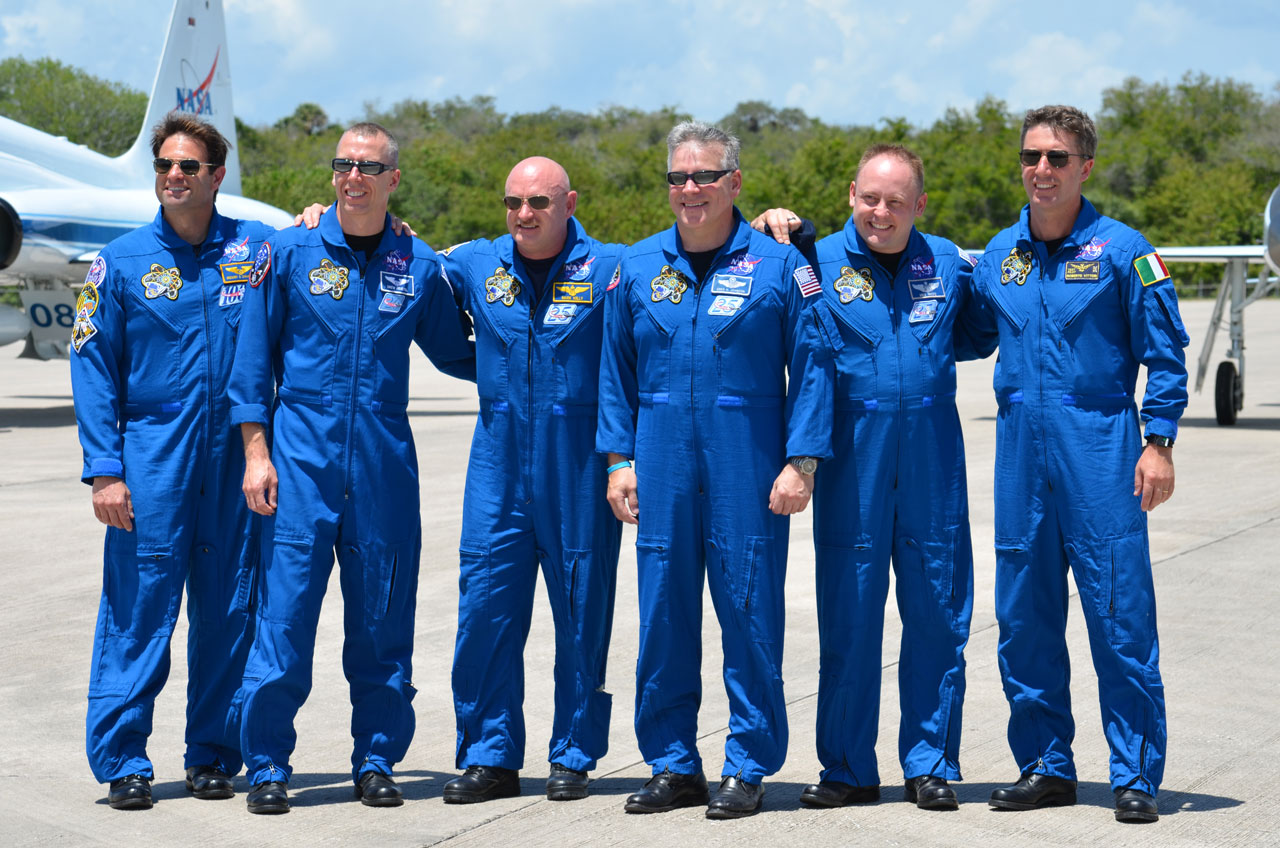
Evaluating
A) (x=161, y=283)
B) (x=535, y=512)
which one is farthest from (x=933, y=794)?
(x=161, y=283)

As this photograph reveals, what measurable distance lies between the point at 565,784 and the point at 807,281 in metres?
1.84

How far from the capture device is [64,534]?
32.4 ft

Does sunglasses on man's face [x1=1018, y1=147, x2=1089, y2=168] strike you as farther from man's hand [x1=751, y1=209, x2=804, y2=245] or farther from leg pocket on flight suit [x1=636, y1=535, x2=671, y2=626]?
leg pocket on flight suit [x1=636, y1=535, x2=671, y2=626]

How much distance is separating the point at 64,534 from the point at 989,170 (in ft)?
214

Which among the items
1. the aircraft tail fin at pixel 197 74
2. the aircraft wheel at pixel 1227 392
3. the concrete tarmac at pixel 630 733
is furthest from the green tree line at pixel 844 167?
the concrete tarmac at pixel 630 733

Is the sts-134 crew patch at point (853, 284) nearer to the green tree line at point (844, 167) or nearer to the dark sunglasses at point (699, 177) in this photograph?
the dark sunglasses at point (699, 177)

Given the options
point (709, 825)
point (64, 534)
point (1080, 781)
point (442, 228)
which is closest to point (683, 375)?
point (709, 825)

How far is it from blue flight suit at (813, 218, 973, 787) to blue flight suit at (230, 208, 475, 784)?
1.43 meters

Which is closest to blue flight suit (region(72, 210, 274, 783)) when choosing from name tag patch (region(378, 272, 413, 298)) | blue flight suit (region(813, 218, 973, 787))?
name tag patch (region(378, 272, 413, 298))

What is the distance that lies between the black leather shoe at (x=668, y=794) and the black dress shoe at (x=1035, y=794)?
0.95 m

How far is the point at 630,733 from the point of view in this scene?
5508mm

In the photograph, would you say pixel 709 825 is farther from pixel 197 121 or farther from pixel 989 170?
pixel 989 170

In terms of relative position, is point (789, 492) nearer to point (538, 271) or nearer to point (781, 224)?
point (781, 224)

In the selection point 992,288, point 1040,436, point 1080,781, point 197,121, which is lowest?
point 1080,781
